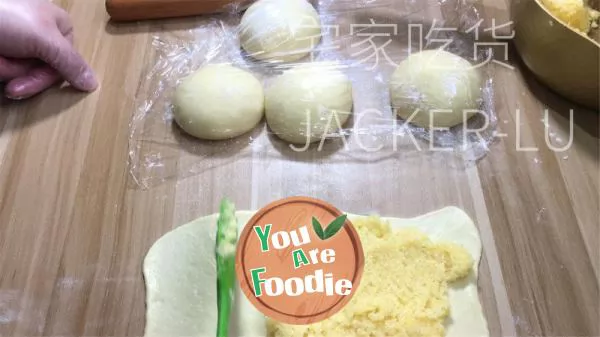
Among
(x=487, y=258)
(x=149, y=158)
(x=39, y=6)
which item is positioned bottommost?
(x=487, y=258)

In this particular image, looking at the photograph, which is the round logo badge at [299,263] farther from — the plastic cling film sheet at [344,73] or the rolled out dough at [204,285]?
the plastic cling film sheet at [344,73]

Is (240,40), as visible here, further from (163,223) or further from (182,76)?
(163,223)

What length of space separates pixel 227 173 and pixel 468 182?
422 mm

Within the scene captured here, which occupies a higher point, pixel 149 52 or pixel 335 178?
pixel 149 52

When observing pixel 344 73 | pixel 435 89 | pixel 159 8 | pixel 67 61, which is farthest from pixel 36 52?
pixel 435 89

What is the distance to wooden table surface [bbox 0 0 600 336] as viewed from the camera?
818 millimetres

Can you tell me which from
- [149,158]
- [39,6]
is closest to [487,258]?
[149,158]

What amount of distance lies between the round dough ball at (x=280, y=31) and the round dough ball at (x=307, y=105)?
8 cm

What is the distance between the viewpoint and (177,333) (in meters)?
0.77

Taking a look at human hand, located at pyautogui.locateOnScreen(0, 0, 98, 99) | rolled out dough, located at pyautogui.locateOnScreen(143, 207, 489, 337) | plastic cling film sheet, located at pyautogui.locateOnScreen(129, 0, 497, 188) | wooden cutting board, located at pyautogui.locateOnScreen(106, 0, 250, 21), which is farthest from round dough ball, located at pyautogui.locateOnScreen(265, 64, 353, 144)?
human hand, located at pyautogui.locateOnScreen(0, 0, 98, 99)

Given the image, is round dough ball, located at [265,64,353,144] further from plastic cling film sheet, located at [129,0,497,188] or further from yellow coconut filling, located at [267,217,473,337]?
yellow coconut filling, located at [267,217,473,337]

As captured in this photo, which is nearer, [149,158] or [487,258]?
[487,258]

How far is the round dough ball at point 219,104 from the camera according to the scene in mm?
943

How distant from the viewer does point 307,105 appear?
36.8 inches
